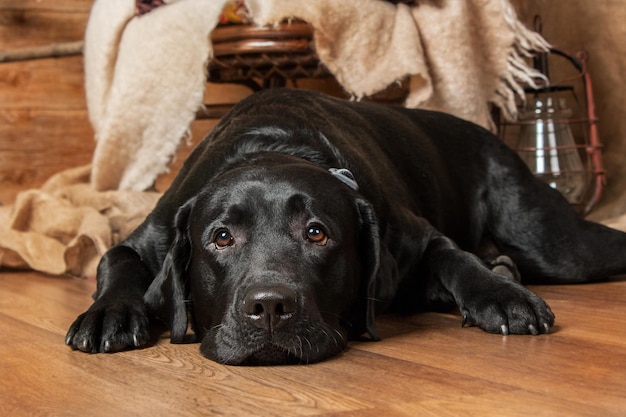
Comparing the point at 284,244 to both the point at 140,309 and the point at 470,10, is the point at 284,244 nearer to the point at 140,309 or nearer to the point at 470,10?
the point at 140,309

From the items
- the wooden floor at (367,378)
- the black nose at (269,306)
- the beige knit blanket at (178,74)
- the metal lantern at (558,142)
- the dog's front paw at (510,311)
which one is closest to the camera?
the wooden floor at (367,378)

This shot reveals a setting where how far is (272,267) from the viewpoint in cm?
200

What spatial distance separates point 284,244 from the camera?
2082mm

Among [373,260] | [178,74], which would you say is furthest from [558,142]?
[373,260]

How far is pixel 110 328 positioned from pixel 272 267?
1.57 ft

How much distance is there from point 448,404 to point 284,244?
62cm

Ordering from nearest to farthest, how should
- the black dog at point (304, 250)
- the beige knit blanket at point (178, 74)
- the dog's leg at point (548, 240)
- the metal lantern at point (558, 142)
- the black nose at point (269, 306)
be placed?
the black nose at point (269, 306) → the black dog at point (304, 250) → the dog's leg at point (548, 240) → the beige knit blanket at point (178, 74) → the metal lantern at point (558, 142)

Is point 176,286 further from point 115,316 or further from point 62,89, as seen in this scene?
point 62,89

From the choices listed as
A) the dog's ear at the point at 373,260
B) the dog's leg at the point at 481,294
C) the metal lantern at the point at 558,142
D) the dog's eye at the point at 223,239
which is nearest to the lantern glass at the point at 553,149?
Answer: the metal lantern at the point at 558,142

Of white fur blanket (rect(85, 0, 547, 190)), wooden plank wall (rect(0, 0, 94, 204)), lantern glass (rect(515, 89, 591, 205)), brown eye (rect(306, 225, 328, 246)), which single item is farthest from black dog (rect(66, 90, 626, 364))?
wooden plank wall (rect(0, 0, 94, 204))

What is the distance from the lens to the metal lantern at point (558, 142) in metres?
4.68

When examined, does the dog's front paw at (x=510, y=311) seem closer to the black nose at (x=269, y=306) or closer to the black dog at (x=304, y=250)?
the black dog at (x=304, y=250)

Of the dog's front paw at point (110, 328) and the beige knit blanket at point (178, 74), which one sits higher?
the beige knit blanket at point (178, 74)

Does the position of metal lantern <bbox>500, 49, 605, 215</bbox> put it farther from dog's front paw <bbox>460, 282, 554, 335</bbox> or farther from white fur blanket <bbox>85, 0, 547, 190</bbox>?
dog's front paw <bbox>460, 282, 554, 335</bbox>
